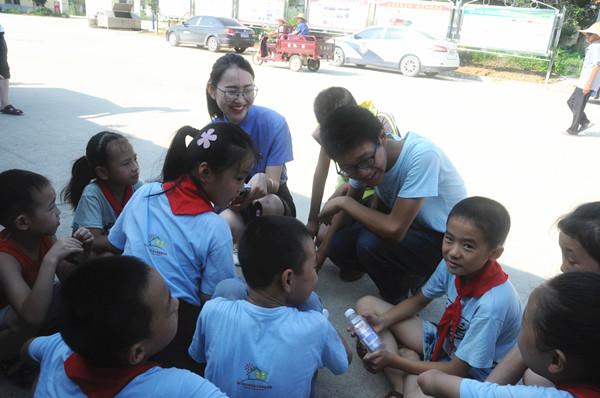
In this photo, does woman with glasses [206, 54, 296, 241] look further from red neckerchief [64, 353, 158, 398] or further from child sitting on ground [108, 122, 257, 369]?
red neckerchief [64, 353, 158, 398]

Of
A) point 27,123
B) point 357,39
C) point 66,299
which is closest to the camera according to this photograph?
point 66,299

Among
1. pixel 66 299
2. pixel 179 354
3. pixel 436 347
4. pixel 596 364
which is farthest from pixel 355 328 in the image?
pixel 66 299

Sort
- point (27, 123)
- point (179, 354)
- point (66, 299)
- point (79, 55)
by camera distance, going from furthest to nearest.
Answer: point (79, 55)
point (27, 123)
point (179, 354)
point (66, 299)

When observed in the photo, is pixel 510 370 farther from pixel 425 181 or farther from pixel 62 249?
pixel 62 249

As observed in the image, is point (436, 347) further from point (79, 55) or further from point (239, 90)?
point (79, 55)

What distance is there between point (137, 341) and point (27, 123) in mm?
5588

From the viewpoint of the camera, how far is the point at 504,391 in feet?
4.29

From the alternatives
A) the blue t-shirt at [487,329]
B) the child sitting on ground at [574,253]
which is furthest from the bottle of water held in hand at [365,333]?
the child sitting on ground at [574,253]

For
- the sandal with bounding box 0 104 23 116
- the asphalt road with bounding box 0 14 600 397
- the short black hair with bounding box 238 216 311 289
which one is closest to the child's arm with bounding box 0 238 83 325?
the asphalt road with bounding box 0 14 600 397

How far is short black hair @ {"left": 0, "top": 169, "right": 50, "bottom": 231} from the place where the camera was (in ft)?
6.16

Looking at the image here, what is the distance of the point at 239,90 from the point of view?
278 centimetres

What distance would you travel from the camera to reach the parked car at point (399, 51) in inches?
522

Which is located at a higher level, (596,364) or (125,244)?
(596,364)

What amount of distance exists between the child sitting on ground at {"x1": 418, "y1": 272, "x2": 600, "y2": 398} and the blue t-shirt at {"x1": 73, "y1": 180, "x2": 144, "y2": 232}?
189 cm
